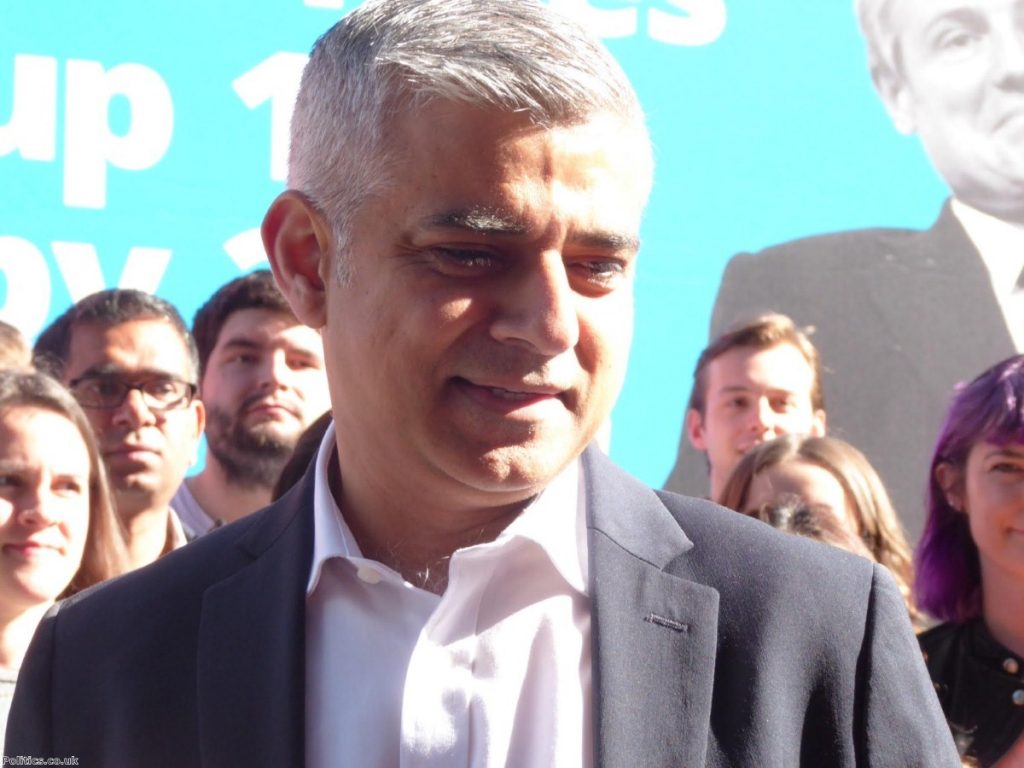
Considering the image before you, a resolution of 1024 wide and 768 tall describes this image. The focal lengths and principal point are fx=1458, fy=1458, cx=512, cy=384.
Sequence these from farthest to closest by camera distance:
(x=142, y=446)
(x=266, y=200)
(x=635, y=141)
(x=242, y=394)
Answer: (x=266, y=200), (x=242, y=394), (x=142, y=446), (x=635, y=141)

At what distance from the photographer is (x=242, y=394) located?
4.23 m

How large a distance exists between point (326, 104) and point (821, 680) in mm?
812

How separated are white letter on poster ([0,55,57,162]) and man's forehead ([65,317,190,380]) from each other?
0.60 metres

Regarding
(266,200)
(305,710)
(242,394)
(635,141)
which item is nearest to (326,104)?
(635,141)

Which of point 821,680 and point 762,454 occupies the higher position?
point 762,454

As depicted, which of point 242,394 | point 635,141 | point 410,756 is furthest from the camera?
point 242,394

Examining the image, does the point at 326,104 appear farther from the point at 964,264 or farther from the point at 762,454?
the point at 964,264

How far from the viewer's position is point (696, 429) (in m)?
4.73

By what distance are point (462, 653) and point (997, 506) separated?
190cm

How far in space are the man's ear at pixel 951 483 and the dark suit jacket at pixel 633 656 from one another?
174 cm

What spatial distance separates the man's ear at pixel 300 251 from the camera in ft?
5.40

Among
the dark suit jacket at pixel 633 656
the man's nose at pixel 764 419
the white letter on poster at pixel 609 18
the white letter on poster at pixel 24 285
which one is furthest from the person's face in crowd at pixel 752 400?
the dark suit jacket at pixel 633 656

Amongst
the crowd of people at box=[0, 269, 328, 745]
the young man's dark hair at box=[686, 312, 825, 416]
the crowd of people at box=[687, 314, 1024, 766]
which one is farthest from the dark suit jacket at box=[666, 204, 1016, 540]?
the crowd of people at box=[0, 269, 328, 745]

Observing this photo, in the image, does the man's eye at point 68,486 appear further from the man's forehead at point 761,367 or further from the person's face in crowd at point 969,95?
the person's face in crowd at point 969,95
